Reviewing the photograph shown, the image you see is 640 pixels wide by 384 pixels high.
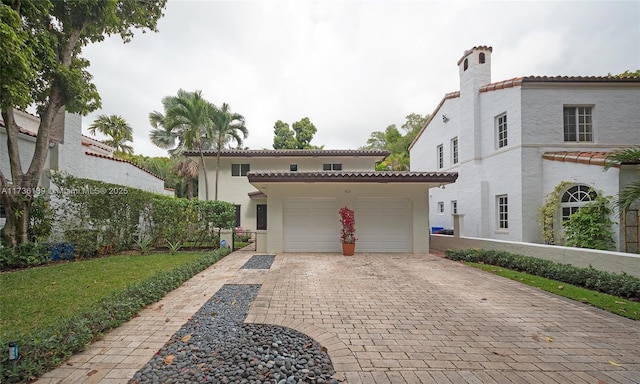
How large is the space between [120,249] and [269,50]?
453 inches

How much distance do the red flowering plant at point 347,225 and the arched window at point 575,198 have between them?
787 cm

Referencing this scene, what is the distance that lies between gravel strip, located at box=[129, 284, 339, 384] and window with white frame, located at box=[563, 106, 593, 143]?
14591mm

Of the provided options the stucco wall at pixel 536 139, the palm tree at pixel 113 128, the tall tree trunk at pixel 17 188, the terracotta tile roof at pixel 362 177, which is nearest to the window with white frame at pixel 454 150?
the stucco wall at pixel 536 139

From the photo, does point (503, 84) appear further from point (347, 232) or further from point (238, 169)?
point (238, 169)

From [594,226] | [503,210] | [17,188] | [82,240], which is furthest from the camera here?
[503,210]

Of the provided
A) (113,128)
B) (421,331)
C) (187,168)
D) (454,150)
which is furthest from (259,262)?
(113,128)

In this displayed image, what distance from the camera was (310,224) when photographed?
11195 mm

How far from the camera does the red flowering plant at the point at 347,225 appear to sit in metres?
10.4

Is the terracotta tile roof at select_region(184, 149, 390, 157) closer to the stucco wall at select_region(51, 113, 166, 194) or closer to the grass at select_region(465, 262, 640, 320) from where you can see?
the stucco wall at select_region(51, 113, 166, 194)

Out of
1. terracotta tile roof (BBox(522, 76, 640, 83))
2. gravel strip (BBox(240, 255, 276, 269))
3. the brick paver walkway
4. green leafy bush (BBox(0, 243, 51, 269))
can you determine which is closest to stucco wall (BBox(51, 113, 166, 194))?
green leafy bush (BBox(0, 243, 51, 269))

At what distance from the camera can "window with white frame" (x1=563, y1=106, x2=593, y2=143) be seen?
11.6 m

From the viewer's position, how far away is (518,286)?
631 cm

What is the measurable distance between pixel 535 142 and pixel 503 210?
10.7ft

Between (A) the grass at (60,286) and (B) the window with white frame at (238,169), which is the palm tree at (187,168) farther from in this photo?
(A) the grass at (60,286)
